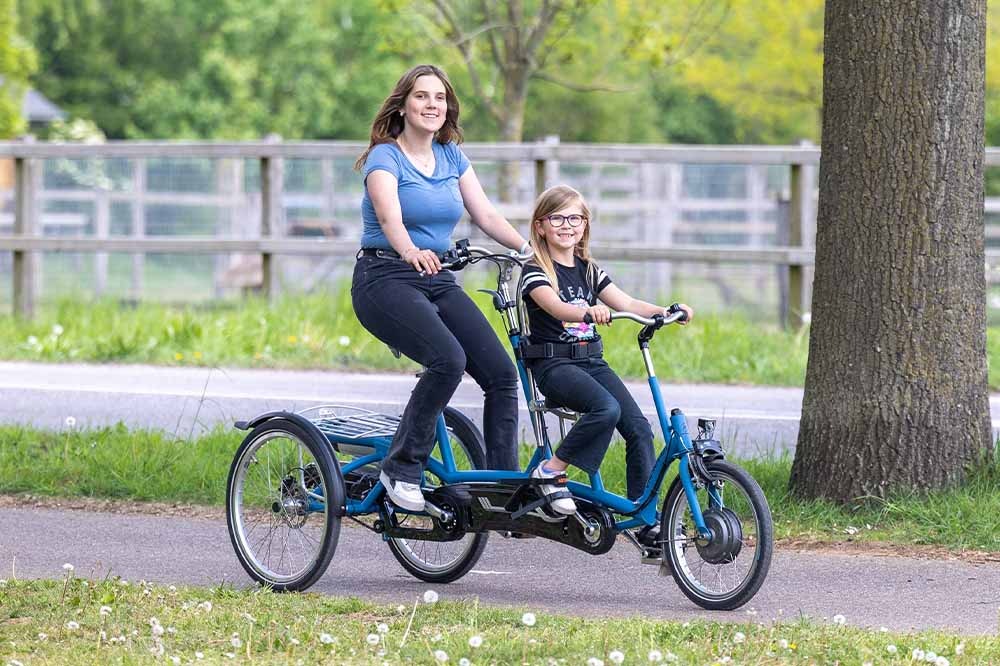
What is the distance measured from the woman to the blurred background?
7.02 meters

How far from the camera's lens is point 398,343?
606 centimetres

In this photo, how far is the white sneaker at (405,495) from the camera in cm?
605

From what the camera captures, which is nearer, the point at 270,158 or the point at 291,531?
the point at 291,531

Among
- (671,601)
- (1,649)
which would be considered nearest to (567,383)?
(671,601)

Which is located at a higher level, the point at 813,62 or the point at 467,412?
the point at 813,62

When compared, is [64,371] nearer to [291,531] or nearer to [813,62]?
[291,531]

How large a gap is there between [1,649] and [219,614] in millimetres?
726

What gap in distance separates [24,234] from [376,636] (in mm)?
10340

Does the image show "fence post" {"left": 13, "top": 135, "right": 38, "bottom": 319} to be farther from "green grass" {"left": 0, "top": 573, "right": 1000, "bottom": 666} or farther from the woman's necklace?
"green grass" {"left": 0, "top": 573, "right": 1000, "bottom": 666}

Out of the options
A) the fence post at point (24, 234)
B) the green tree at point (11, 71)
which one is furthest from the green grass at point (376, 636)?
the green tree at point (11, 71)

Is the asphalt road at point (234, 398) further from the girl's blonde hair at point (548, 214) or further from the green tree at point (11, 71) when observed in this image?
the green tree at point (11, 71)

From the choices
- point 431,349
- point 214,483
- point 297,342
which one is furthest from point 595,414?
point 297,342

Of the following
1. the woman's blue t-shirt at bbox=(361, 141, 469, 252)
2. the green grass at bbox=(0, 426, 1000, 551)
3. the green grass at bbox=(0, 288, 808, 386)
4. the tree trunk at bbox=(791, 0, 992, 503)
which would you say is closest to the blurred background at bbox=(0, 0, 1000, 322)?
the green grass at bbox=(0, 288, 808, 386)

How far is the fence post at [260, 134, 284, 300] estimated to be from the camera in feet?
45.9
